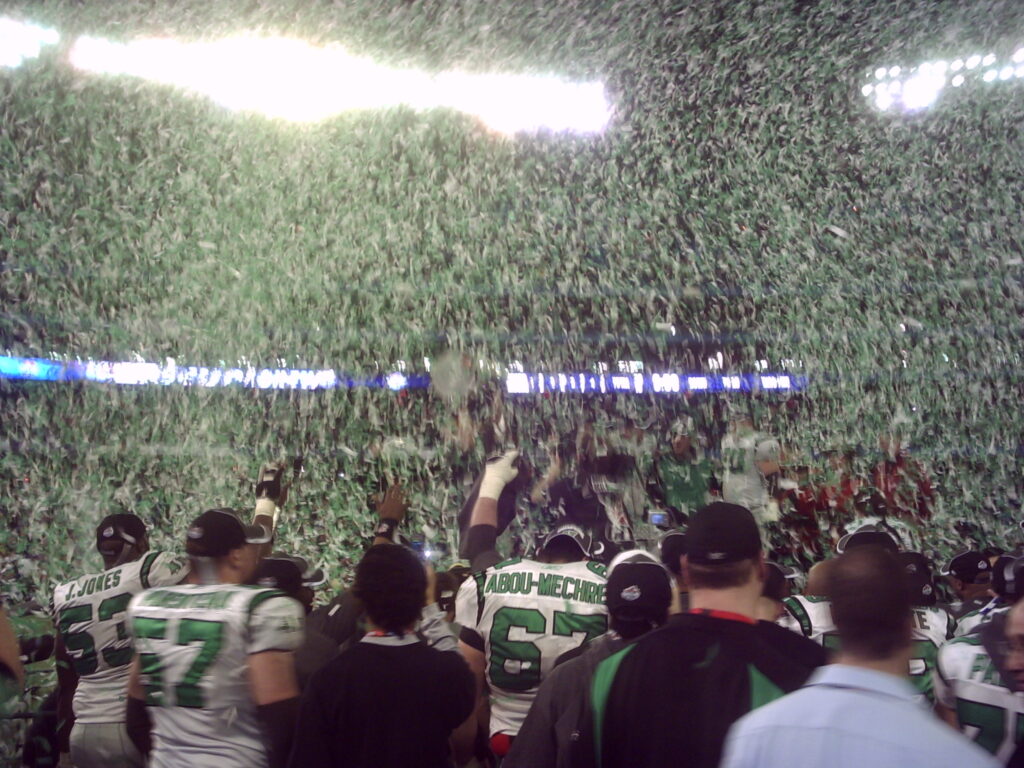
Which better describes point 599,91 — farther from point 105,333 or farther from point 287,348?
point 105,333

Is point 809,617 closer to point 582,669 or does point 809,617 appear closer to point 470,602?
point 470,602

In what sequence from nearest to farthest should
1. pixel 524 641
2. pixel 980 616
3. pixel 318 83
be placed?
pixel 980 616, pixel 524 641, pixel 318 83

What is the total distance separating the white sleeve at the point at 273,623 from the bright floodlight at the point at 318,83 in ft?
31.3

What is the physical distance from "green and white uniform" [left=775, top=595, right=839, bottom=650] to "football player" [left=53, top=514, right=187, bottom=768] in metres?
2.11

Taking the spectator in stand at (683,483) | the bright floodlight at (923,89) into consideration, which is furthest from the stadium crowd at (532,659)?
the bright floodlight at (923,89)

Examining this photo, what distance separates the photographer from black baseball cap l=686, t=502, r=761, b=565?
1783mm

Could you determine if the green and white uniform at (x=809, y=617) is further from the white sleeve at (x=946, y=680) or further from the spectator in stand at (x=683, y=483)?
the spectator in stand at (x=683, y=483)

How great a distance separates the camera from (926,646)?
3.30 m

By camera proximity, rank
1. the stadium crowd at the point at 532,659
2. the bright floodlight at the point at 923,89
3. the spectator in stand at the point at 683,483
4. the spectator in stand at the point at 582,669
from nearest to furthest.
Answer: the stadium crowd at the point at 532,659, the spectator in stand at the point at 582,669, the spectator in stand at the point at 683,483, the bright floodlight at the point at 923,89

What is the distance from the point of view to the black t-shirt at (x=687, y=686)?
1.66m

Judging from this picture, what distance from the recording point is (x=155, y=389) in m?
11.3

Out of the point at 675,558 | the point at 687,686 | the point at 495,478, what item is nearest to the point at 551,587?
the point at 675,558

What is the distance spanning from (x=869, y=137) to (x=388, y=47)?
6560mm

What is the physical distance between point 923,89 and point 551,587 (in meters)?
10.8
